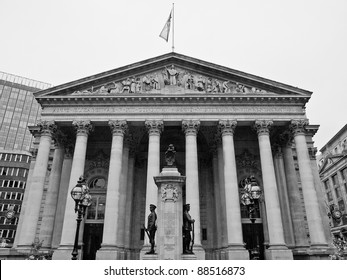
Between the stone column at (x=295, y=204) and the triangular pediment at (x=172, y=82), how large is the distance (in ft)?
20.2

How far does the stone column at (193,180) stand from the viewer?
24108mm

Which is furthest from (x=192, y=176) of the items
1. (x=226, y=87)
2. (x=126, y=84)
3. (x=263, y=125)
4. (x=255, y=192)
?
(x=255, y=192)

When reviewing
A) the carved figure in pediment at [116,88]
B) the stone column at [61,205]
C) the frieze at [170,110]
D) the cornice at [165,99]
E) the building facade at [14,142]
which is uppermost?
the building facade at [14,142]

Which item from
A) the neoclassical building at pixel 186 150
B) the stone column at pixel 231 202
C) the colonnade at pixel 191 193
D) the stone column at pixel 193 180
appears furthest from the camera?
the neoclassical building at pixel 186 150

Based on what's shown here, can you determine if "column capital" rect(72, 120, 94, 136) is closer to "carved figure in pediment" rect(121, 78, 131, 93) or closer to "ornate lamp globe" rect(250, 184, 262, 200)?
"carved figure in pediment" rect(121, 78, 131, 93)

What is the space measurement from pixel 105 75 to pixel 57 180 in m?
11.7

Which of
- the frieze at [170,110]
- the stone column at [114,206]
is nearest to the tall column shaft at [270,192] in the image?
the frieze at [170,110]

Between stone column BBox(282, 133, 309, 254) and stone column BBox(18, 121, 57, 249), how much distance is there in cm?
2400

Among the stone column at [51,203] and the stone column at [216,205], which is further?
the stone column at [216,205]

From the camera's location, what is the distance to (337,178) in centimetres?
6166

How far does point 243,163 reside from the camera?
108 feet

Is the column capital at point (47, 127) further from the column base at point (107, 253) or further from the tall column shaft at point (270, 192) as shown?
the tall column shaft at point (270, 192)
